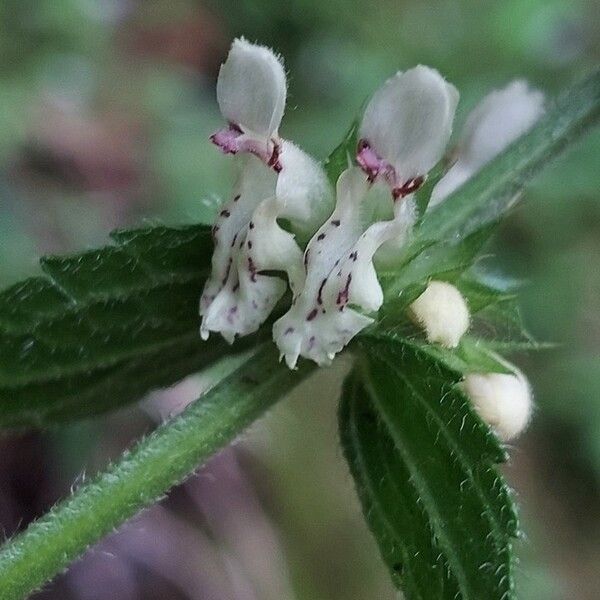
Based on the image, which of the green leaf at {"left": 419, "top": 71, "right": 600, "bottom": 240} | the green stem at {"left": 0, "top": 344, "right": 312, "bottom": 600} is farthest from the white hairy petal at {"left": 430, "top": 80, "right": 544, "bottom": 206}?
the green stem at {"left": 0, "top": 344, "right": 312, "bottom": 600}

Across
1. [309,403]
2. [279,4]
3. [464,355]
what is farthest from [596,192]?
[464,355]

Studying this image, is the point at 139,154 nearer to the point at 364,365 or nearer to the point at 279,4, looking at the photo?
the point at 279,4

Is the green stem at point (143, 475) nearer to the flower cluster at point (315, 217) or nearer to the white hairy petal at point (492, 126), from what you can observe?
the flower cluster at point (315, 217)

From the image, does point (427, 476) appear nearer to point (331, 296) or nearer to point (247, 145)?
point (331, 296)

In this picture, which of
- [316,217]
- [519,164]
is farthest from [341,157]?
[519,164]

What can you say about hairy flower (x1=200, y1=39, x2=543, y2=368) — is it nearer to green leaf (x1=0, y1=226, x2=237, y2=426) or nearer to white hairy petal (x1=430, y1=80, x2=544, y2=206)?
green leaf (x1=0, y1=226, x2=237, y2=426)

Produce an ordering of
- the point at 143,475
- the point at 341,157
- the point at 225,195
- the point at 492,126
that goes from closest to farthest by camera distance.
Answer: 1. the point at 143,475
2. the point at 341,157
3. the point at 492,126
4. the point at 225,195
